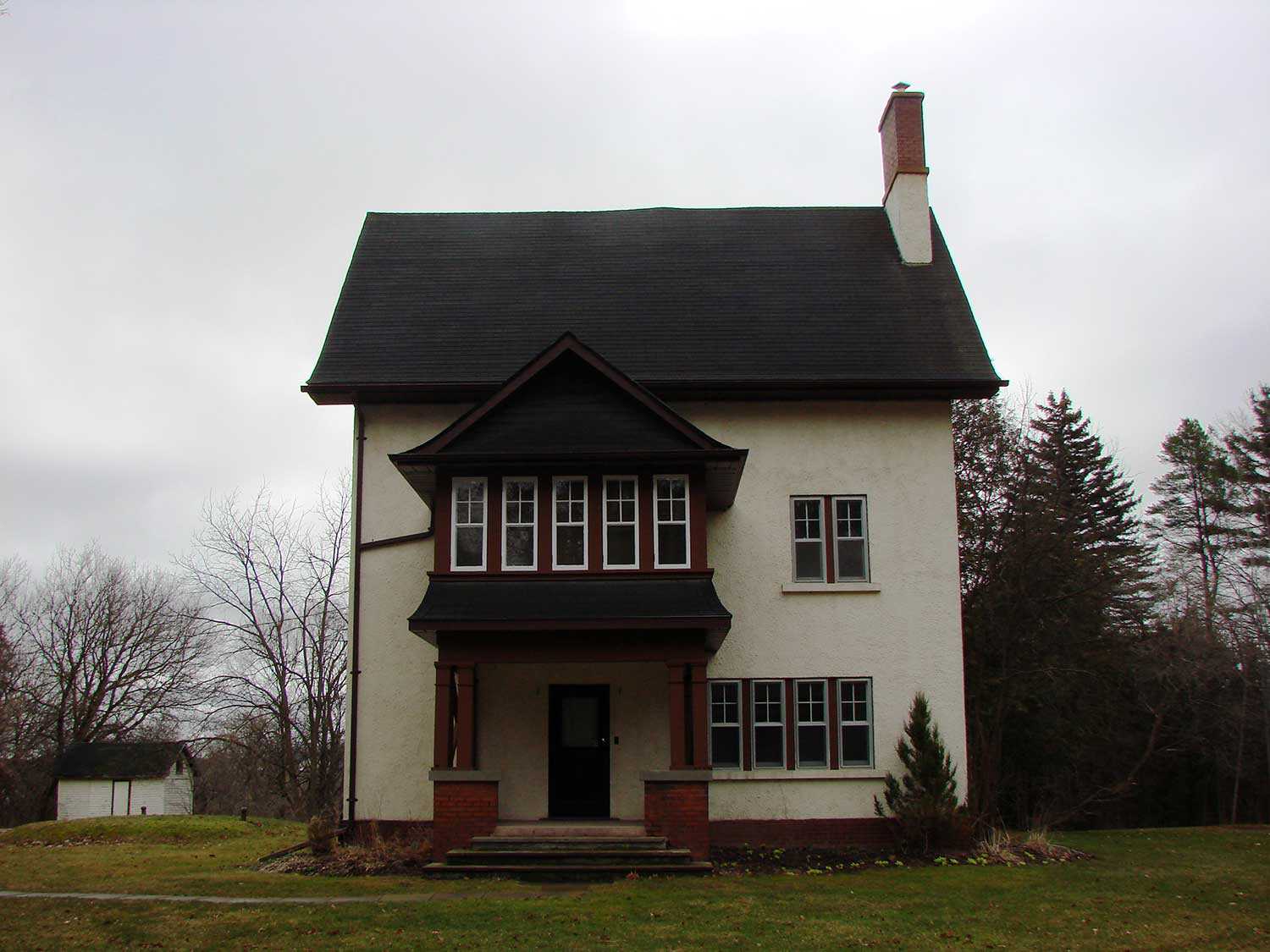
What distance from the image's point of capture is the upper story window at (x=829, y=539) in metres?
20.0

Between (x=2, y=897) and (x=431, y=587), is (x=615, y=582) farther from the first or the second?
(x=2, y=897)

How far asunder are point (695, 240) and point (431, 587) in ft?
35.5

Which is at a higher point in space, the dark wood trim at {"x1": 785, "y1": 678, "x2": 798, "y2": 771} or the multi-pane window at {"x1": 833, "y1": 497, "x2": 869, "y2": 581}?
the multi-pane window at {"x1": 833, "y1": 497, "x2": 869, "y2": 581}

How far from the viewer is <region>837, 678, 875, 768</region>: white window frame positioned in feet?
63.2

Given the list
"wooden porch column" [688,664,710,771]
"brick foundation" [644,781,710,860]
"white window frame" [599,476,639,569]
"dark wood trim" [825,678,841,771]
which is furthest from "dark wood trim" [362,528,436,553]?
"dark wood trim" [825,678,841,771]

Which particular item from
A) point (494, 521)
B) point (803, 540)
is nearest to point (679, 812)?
point (494, 521)

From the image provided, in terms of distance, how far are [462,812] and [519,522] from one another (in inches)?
184

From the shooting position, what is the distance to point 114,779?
4284cm

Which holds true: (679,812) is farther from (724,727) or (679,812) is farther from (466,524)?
(466,524)

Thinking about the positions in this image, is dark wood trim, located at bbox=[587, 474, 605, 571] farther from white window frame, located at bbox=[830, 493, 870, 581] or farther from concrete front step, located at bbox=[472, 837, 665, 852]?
white window frame, located at bbox=[830, 493, 870, 581]

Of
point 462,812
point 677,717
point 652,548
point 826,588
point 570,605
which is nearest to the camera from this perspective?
point 462,812

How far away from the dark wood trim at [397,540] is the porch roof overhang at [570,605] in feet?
7.43

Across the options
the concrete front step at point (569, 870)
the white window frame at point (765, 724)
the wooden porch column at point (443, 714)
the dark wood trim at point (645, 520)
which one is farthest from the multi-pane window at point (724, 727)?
the wooden porch column at point (443, 714)

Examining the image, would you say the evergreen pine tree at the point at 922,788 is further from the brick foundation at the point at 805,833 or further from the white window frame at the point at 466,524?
the white window frame at the point at 466,524
